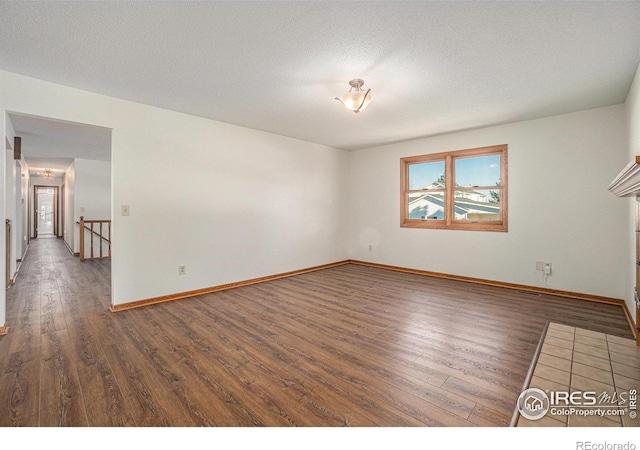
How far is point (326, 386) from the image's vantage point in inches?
75.0

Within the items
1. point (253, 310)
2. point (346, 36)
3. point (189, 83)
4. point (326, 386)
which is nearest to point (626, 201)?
point (346, 36)

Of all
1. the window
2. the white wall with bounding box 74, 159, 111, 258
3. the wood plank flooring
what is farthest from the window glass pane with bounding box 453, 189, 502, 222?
the white wall with bounding box 74, 159, 111, 258

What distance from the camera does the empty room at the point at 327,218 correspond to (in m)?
1.85

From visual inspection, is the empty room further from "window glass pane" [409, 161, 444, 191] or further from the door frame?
the door frame

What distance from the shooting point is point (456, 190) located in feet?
16.6

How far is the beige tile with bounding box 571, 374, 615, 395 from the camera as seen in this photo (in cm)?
180

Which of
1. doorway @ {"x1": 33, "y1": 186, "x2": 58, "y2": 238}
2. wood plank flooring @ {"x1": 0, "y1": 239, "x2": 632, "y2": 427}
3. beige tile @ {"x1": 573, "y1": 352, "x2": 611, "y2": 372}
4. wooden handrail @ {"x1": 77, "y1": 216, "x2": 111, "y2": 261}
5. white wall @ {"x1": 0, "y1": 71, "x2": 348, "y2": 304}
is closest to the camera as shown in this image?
wood plank flooring @ {"x1": 0, "y1": 239, "x2": 632, "y2": 427}

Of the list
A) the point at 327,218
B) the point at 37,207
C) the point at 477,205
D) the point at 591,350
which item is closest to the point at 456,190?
the point at 477,205

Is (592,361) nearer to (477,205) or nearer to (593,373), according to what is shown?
(593,373)

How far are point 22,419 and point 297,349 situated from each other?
168 cm

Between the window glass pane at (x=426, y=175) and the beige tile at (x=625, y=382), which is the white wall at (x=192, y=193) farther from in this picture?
the beige tile at (x=625, y=382)

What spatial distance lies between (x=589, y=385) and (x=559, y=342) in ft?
2.33

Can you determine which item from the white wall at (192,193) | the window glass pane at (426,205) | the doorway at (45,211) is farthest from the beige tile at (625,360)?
the doorway at (45,211)

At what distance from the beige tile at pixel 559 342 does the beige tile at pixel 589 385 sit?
1.76 feet
